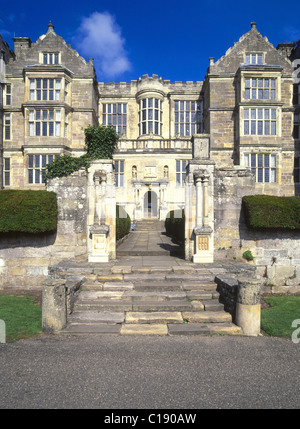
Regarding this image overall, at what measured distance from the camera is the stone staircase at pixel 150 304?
4.86 metres

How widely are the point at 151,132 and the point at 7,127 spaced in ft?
38.3

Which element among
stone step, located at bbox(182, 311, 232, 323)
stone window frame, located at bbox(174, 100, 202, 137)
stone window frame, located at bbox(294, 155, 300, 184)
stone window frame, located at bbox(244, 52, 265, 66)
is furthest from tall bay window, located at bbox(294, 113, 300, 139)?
stone step, located at bbox(182, 311, 232, 323)

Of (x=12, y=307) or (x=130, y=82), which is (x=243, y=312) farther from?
(x=130, y=82)

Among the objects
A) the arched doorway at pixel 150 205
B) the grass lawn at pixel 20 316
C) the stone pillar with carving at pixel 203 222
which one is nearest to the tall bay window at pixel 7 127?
the arched doorway at pixel 150 205

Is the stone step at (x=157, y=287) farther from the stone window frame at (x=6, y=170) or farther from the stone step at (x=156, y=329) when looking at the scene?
the stone window frame at (x=6, y=170)

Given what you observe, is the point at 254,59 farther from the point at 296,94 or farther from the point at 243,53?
the point at 296,94

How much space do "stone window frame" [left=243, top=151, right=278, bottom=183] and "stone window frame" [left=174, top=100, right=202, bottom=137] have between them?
698 centimetres

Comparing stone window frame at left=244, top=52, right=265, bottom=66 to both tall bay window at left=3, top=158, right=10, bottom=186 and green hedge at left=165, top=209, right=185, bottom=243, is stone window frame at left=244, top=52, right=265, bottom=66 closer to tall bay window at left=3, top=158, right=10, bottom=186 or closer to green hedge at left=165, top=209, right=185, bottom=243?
green hedge at left=165, top=209, right=185, bottom=243

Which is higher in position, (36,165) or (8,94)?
(8,94)

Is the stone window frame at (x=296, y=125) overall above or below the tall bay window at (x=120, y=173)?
above

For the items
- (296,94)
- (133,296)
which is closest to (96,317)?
(133,296)

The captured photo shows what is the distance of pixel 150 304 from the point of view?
555 cm

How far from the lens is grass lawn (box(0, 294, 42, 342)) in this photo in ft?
15.7

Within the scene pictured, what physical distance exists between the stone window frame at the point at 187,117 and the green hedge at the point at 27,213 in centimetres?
1911
